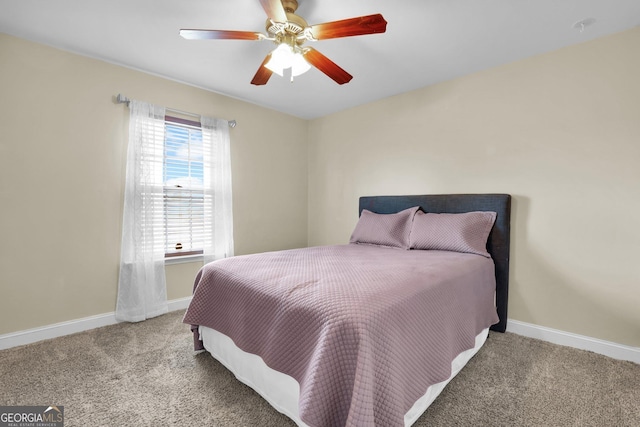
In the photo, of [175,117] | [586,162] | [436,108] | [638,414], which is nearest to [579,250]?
[586,162]

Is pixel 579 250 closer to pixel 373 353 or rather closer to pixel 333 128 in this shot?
pixel 373 353

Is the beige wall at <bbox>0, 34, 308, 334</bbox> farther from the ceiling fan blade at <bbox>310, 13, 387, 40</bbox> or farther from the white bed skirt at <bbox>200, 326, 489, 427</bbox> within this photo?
the ceiling fan blade at <bbox>310, 13, 387, 40</bbox>

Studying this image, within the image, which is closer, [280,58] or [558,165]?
[280,58]

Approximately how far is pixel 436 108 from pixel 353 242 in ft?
5.53

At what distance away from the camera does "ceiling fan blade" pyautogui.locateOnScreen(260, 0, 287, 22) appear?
5.08 ft

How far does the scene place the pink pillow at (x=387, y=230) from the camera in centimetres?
291

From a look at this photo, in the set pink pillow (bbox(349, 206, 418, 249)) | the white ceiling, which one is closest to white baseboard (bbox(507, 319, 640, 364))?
pink pillow (bbox(349, 206, 418, 249))

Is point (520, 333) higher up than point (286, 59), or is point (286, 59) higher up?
point (286, 59)

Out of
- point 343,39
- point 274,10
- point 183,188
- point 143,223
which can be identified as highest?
point 343,39

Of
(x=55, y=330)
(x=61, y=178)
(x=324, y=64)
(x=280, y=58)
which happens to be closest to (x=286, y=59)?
(x=280, y=58)

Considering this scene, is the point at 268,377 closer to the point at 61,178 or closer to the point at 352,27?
the point at 352,27

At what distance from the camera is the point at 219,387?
172 centimetres

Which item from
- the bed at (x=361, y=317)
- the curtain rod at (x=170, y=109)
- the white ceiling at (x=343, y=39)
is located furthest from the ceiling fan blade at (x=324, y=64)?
the curtain rod at (x=170, y=109)

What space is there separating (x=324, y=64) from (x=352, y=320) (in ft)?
5.72
